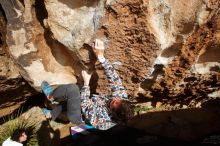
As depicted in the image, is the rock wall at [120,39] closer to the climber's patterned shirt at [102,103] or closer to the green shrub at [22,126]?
the climber's patterned shirt at [102,103]

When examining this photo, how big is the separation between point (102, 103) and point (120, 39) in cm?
93

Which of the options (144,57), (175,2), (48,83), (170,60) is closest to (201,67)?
(170,60)

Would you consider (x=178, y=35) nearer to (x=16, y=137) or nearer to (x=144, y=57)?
(x=144, y=57)

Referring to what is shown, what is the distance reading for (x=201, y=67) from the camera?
490cm

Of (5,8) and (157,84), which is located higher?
(5,8)

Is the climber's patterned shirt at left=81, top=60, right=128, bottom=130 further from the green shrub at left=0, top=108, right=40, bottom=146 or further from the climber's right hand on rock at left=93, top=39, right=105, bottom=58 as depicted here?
the green shrub at left=0, top=108, right=40, bottom=146

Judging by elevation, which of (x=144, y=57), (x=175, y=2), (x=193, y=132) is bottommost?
(x=193, y=132)

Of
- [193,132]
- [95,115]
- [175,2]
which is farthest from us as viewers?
[193,132]

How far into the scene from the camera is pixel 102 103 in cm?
467

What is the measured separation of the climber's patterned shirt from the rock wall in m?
0.20

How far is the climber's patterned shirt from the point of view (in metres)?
4.47

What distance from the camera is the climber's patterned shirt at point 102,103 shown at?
4.47 metres

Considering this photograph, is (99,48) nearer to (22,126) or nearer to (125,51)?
(125,51)

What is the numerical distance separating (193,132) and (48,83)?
258 cm
